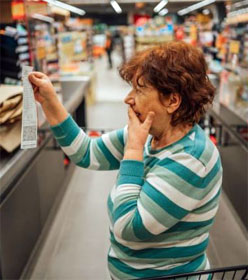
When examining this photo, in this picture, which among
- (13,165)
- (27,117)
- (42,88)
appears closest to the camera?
(27,117)

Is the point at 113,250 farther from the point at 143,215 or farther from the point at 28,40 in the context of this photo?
the point at 28,40

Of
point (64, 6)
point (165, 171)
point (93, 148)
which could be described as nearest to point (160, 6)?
point (64, 6)

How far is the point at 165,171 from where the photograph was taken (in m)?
0.94

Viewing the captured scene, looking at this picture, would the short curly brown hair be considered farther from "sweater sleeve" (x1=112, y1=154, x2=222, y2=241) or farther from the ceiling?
the ceiling

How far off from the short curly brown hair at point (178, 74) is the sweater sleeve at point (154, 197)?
17 centimetres

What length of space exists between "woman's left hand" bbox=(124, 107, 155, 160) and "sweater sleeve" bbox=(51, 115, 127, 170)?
1.00 feet

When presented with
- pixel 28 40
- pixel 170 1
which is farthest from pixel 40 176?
pixel 170 1

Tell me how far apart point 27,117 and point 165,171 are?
449 millimetres

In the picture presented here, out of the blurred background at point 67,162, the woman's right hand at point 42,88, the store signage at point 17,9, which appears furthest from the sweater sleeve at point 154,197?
the store signage at point 17,9

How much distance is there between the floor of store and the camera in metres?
2.33

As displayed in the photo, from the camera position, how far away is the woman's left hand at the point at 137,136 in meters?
0.96

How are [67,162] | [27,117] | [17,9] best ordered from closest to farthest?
[27,117], [17,9], [67,162]

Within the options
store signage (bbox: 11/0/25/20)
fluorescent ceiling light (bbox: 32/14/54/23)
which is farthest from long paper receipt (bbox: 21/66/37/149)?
fluorescent ceiling light (bbox: 32/14/54/23)

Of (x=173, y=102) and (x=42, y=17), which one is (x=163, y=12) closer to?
(x=173, y=102)
